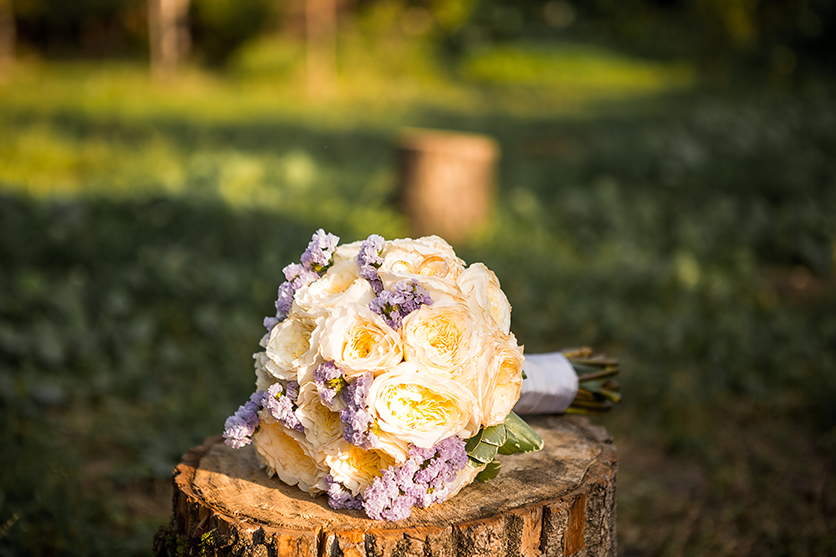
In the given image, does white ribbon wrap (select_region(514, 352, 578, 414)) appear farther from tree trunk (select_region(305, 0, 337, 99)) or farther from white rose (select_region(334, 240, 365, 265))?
tree trunk (select_region(305, 0, 337, 99))

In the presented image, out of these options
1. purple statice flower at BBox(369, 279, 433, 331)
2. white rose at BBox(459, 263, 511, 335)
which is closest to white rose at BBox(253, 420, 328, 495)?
purple statice flower at BBox(369, 279, 433, 331)

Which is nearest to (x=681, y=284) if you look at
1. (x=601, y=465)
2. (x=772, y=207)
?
(x=772, y=207)

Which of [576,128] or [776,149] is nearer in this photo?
[776,149]

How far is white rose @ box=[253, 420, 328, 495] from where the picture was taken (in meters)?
1.39

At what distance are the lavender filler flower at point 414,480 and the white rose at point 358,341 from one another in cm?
18

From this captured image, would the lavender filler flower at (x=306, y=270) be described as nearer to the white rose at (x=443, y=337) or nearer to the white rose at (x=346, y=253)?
the white rose at (x=346, y=253)

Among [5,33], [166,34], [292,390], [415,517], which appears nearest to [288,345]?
[292,390]

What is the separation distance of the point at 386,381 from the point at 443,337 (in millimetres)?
138

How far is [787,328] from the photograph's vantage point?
12.5 feet

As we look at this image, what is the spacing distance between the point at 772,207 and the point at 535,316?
2718 mm

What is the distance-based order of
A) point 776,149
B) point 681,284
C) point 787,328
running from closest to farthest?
point 787,328 < point 681,284 < point 776,149

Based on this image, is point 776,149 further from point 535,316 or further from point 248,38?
point 248,38

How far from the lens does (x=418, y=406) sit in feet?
4.13

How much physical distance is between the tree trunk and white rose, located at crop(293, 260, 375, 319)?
11843mm
